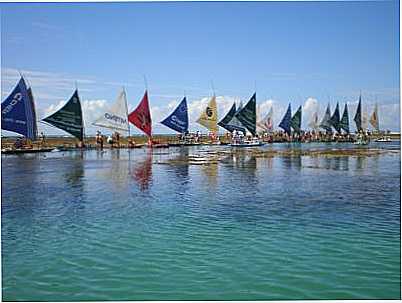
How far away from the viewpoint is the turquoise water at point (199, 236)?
2.94 meters

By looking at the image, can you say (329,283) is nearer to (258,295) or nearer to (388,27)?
(258,295)

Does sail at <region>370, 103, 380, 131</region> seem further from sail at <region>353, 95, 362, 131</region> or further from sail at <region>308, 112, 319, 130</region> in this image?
sail at <region>308, 112, 319, 130</region>

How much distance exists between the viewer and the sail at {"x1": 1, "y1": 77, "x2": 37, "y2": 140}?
464 centimetres

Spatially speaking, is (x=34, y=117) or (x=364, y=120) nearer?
(x=34, y=117)

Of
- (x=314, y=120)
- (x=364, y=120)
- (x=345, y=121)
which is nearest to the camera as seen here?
(x=364, y=120)

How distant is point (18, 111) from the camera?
479cm

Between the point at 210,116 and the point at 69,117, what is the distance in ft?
6.72

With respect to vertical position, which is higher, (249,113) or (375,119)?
(249,113)

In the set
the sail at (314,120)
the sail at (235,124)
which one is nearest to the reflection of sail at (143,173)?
the sail at (235,124)

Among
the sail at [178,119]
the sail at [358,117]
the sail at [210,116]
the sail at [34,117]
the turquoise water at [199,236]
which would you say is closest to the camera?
the turquoise water at [199,236]

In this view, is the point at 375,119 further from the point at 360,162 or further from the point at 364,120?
the point at 360,162

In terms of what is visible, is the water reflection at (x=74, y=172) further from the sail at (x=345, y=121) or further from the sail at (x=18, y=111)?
the sail at (x=345, y=121)

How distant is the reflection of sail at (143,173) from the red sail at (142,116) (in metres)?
0.51

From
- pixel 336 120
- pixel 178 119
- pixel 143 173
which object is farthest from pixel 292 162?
pixel 143 173
